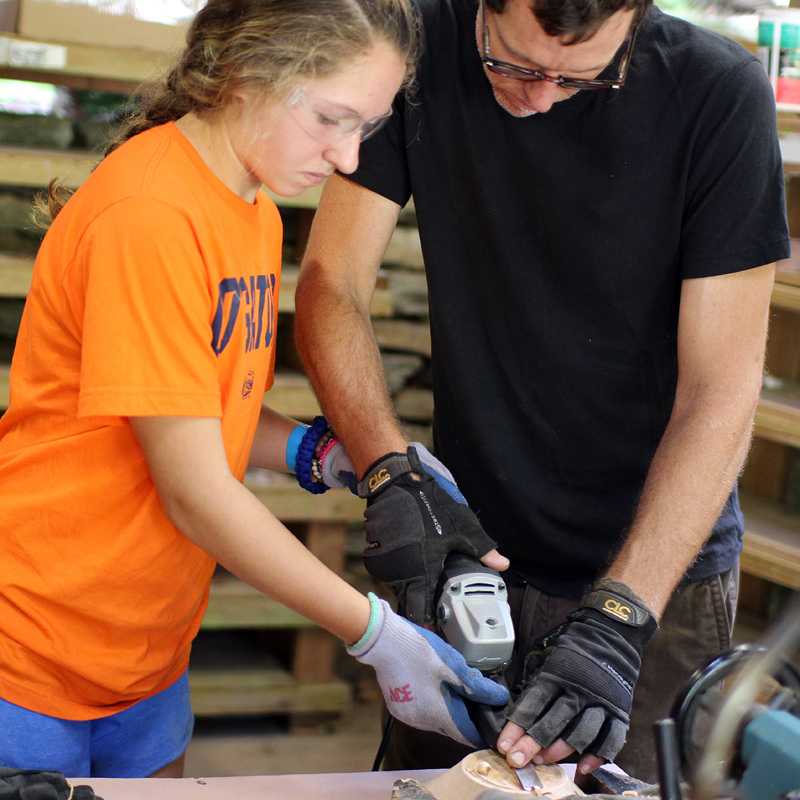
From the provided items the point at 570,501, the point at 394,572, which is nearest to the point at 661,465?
the point at 570,501

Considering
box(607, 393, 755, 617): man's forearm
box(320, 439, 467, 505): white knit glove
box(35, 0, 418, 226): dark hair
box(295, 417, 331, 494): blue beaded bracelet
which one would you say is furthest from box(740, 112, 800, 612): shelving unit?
box(35, 0, 418, 226): dark hair

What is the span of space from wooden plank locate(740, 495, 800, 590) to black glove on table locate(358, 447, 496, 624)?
3.54ft

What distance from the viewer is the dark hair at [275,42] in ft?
3.39

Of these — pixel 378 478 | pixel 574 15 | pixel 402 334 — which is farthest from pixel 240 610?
pixel 574 15

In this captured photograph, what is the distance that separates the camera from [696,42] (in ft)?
4.53

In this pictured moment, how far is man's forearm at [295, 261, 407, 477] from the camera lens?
1392mm

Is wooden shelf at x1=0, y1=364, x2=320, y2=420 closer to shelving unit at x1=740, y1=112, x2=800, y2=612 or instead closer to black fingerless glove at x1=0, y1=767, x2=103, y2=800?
shelving unit at x1=740, y1=112, x2=800, y2=612

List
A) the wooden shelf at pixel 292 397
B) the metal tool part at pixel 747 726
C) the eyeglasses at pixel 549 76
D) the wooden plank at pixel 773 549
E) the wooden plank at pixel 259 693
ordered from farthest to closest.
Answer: the wooden plank at pixel 259 693 < the wooden shelf at pixel 292 397 < the wooden plank at pixel 773 549 < the eyeglasses at pixel 549 76 < the metal tool part at pixel 747 726

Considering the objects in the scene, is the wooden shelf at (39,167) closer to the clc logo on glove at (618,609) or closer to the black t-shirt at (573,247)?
the black t-shirt at (573,247)

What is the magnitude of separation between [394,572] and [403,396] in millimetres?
1360

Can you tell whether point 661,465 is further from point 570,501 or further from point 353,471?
point 353,471

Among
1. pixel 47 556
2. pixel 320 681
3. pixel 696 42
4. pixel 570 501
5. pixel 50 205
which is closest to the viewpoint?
pixel 47 556

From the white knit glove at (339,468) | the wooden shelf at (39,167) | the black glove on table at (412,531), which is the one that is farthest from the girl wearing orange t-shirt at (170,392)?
the wooden shelf at (39,167)

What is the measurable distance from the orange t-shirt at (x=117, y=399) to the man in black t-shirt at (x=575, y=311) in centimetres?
32
